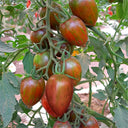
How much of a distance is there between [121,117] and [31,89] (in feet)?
1.60

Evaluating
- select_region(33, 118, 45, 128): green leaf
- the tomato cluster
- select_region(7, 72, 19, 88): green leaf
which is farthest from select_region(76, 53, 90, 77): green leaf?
select_region(33, 118, 45, 128): green leaf

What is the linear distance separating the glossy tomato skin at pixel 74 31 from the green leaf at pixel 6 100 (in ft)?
0.94

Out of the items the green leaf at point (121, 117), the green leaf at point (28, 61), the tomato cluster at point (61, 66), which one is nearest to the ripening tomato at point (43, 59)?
the tomato cluster at point (61, 66)

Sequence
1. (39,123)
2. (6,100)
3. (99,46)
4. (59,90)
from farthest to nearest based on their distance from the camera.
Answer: (39,123) → (99,46) → (6,100) → (59,90)

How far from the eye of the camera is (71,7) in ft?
2.05

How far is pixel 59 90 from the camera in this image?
0.50m

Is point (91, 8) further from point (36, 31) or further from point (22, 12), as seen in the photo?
point (22, 12)

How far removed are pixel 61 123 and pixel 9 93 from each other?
22 cm

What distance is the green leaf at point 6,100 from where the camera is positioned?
61 cm

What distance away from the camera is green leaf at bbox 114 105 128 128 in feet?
2.65

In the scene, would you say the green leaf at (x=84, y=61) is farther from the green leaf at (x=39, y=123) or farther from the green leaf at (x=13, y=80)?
the green leaf at (x=39, y=123)

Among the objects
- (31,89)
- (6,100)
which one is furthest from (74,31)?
(6,100)

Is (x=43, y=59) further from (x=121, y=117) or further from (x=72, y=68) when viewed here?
(x=121, y=117)

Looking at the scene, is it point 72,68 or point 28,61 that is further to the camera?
point 28,61
